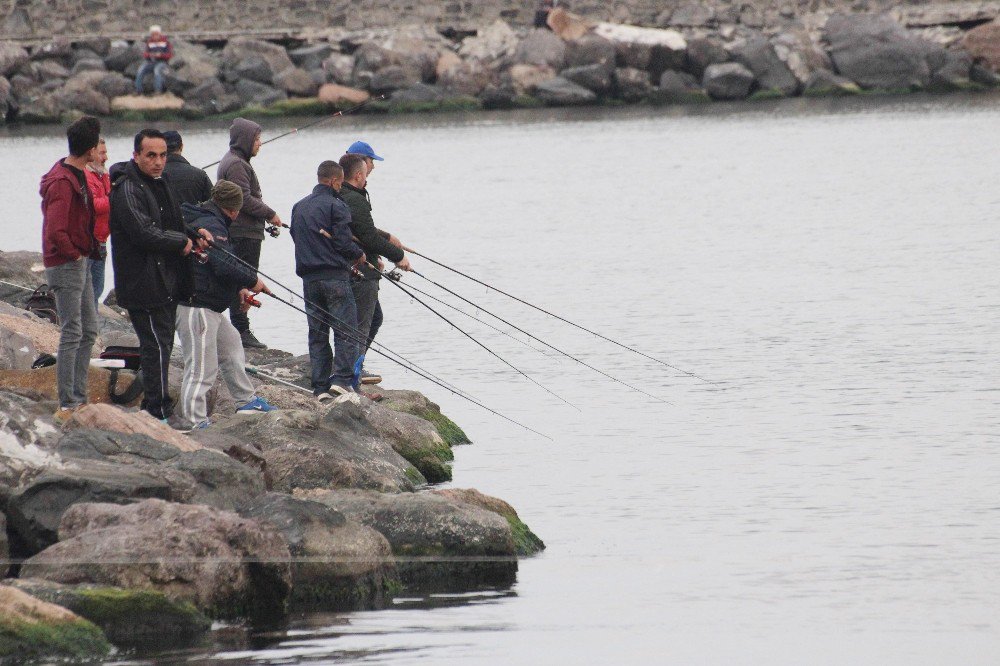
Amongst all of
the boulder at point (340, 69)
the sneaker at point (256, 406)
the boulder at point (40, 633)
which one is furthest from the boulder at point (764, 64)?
the boulder at point (40, 633)

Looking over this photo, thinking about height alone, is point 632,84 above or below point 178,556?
below

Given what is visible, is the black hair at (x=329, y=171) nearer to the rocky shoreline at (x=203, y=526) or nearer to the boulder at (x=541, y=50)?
the rocky shoreline at (x=203, y=526)

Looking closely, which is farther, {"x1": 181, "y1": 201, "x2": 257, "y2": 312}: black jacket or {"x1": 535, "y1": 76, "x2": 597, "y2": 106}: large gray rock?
{"x1": 535, "y1": 76, "x2": 597, "y2": 106}: large gray rock

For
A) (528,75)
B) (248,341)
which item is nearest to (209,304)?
(248,341)

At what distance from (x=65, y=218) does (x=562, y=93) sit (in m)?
37.2

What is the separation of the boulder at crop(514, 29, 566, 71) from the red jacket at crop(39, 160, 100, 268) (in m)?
36.6

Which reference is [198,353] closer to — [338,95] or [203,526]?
[203,526]

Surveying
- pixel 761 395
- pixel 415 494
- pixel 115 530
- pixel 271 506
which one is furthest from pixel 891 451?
pixel 115 530

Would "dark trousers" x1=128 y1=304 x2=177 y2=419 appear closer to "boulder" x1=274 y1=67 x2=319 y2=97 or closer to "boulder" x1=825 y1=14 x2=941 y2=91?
"boulder" x1=274 y1=67 x2=319 y2=97

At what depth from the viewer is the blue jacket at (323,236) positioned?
11062 millimetres

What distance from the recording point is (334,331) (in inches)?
447

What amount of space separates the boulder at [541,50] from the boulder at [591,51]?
0.24m

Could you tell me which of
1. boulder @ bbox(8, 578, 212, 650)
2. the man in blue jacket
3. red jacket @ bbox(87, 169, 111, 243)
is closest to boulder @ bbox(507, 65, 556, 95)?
the man in blue jacket

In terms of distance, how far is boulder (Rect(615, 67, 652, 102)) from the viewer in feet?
150
